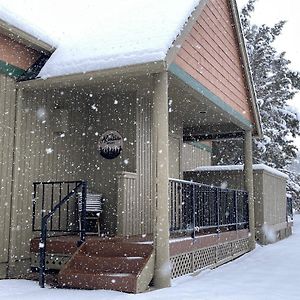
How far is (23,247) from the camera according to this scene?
8062 millimetres

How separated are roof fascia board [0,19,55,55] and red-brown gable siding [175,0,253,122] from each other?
251 centimetres

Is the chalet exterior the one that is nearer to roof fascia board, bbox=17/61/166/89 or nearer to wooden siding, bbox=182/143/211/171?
roof fascia board, bbox=17/61/166/89

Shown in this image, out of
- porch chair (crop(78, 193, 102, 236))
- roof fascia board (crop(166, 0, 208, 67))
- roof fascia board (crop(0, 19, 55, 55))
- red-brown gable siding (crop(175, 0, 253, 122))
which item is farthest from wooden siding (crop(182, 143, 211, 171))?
roof fascia board (crop(0, 19, 55, 55))

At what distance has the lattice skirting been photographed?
307 inches

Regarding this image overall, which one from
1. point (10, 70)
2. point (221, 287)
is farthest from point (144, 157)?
point (221, 287)

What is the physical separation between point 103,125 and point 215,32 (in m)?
3.18

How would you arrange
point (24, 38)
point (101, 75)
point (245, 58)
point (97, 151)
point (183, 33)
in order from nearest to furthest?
point (101, 75) < point (183, 33) < point (24, 38) < point (97, 151) < point (245, 58)

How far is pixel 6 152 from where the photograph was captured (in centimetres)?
784

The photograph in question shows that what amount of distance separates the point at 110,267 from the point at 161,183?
1.48 m

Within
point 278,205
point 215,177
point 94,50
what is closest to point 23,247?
point 94,50

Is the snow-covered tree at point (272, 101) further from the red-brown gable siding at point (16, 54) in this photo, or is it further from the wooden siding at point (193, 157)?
the red-brown gable siding at point (16, 54)

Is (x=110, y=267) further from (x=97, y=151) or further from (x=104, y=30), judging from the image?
(x=104, y=30)

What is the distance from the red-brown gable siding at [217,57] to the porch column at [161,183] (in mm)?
877

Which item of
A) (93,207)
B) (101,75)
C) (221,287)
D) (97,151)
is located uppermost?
(101,75)
